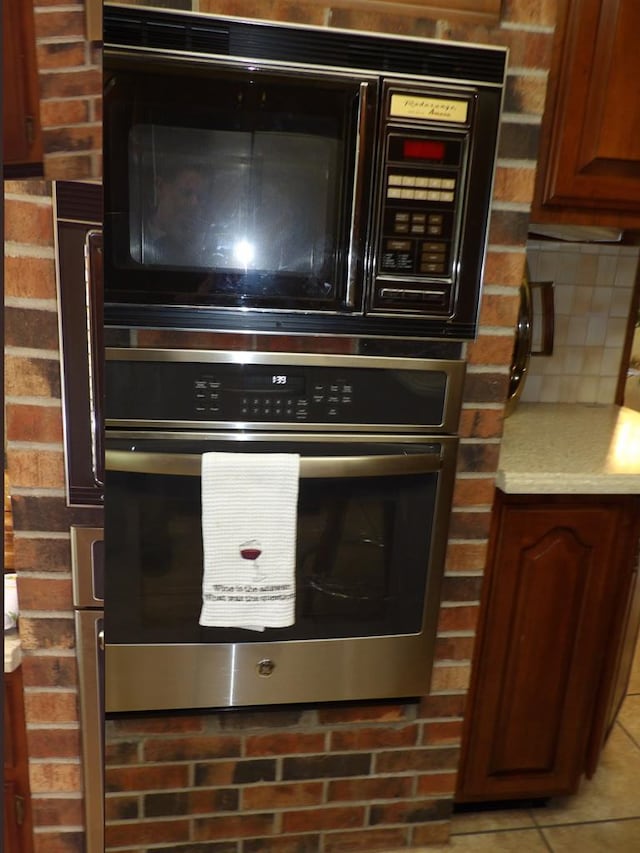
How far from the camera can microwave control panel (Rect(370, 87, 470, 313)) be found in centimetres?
102

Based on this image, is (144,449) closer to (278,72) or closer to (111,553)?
(111,553)

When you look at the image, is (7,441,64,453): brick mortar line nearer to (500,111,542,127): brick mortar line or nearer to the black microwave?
the black microwave

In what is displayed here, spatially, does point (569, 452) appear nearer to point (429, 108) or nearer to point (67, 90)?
point (429, 108)

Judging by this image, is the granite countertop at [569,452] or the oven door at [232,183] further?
the granite countertop at [569,452]

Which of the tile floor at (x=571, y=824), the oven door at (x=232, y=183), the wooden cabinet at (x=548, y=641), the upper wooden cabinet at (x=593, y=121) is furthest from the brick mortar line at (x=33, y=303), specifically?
the tile floor at (x=571, y=824)

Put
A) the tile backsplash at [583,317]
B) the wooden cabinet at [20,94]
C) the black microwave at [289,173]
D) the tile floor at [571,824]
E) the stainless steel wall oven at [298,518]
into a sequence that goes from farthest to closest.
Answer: the tile backsplash at [583,317]
the tile floor at [571,824]
the stainless steel wall oven at [298,518]
the black microwave at [289,173]
the wooden cabinet at [20,94]

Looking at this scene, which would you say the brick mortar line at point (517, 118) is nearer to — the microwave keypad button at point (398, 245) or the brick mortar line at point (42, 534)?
the microwave keypad button at point (398, 245)

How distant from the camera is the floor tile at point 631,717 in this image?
1762 millimetres

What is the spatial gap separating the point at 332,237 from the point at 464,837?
4.01 ft

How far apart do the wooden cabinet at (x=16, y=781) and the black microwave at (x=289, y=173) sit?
913 mm

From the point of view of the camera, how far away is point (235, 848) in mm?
1323

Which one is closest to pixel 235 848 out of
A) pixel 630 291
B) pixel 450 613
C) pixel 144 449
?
pixel 450 613

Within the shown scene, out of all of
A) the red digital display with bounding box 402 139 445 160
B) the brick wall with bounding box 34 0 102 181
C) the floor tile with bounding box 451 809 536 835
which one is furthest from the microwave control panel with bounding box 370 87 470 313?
the floor tile with bounding box 451 809 536 835

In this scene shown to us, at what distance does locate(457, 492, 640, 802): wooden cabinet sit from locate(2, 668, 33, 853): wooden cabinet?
1.15 meters
